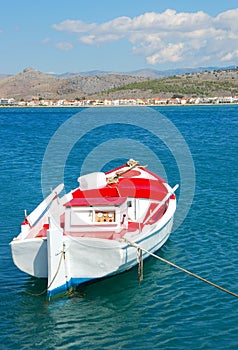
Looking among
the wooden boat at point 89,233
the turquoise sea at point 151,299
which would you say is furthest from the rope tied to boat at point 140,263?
the turquoise sea at point 151,299

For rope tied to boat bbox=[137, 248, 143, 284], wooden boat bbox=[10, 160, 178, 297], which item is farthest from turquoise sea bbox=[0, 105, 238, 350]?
wooden boat bbox=[10, 160, 178, 297]

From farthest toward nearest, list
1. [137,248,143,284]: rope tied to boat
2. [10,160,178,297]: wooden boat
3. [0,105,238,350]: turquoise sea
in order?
[137,248,143,284]: rope tied to boat < [10,160,178,297]: wooden boat < [0,105,238,350]: turquoise sea

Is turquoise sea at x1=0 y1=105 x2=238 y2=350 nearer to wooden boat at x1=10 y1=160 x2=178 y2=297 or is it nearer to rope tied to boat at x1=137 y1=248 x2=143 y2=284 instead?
rope tied to boat at x1=137 y1=248 x2=143 y2=284

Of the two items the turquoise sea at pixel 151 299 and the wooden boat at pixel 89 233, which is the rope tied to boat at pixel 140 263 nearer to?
the wooden boat at pixel 89 233

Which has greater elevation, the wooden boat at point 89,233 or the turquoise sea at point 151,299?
the wooden boat at point 89,233

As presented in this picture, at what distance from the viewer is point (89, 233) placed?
1741 cm

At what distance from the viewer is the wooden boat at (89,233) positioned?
52.9 feet

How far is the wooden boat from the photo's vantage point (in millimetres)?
16109

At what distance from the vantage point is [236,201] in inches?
1134

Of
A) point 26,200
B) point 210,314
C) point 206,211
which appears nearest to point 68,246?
point 210,314

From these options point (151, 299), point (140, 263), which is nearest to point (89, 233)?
point (140, 263)

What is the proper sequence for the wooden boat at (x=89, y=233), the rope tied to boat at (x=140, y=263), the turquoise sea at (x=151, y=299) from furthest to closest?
1. the rope tied to boat at (x=140, y=263)
2. the wooden boat at (x=89, y=233)
3. the turquoise sea at (x=151, y=299)

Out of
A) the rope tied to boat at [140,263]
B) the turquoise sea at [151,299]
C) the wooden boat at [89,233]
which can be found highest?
the wooden boat at [89,233]

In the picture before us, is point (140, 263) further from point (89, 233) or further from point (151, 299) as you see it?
point (89, 233)
